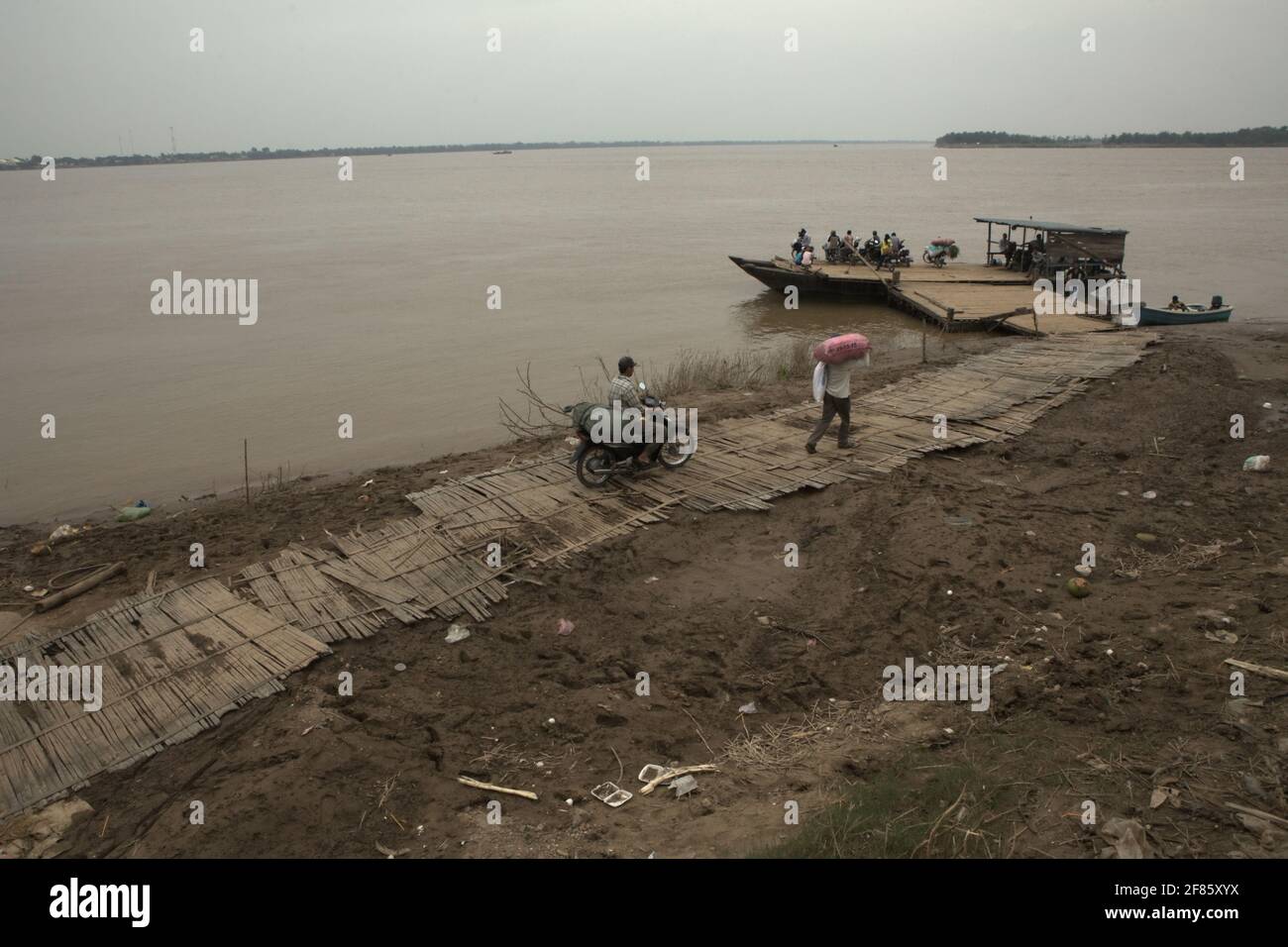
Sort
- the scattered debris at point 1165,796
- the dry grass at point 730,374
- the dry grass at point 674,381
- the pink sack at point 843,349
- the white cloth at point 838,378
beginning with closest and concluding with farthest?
the scattered debris at point 1165,796 → the pink sack at point 843,349 → the white cloth at point 838,378 → the dry grass at point 674,381 → the dry grass at point 730,374

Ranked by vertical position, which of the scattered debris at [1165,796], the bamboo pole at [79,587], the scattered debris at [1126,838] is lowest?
the scattered debris at [1126,838]

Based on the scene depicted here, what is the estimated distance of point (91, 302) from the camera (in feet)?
86.7

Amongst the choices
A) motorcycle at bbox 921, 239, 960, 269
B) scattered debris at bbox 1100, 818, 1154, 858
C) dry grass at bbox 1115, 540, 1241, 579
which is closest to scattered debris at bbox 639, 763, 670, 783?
scattered debris at bbox 1100, 818, 1154, 858

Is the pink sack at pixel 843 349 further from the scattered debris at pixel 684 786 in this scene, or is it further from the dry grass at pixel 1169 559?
the scattered debris at pixel 684 786

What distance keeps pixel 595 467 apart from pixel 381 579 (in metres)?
2.50

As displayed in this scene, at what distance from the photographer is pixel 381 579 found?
704 cm

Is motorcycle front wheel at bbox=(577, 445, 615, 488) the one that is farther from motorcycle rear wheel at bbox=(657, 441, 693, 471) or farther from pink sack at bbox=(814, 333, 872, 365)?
pink sack at bbox=(814, 333, 872, 365)

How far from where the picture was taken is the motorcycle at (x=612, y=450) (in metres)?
8.41

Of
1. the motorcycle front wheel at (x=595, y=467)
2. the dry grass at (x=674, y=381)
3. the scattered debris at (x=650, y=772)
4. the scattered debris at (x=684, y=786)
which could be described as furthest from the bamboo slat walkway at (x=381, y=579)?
the dry grass at (x=674, y=381)

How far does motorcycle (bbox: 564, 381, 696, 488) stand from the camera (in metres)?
8.41

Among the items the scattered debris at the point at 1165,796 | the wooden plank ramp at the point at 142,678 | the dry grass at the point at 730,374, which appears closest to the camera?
the scattered debris at the point at 1165,796

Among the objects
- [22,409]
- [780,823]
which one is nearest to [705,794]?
[780,823]

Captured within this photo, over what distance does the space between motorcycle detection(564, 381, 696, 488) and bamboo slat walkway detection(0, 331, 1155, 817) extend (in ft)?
0.48

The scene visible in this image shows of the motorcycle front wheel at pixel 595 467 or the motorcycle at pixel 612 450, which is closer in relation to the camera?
the motorcycle at pixel 612 450
